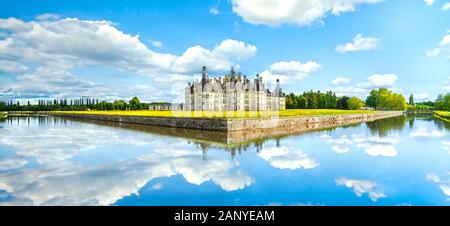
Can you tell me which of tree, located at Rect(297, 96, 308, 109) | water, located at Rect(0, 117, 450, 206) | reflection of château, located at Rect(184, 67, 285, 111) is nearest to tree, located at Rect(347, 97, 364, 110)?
tree, located at Rect(297, 96, 308, 109)

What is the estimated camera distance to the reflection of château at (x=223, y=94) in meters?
47.8

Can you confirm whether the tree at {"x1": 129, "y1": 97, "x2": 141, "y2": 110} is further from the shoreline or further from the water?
the water

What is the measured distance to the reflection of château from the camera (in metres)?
47.8

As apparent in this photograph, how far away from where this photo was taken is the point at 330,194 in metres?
6.59

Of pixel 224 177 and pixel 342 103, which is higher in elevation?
pixel 342 103

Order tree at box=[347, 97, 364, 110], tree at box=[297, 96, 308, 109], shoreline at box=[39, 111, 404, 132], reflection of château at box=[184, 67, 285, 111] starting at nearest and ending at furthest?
shoreline at box=[39, 111, 404, 132] → reflection of château at box=[184, 67, 285, 111] → tree at box=[297, 96, 308, 109] → tree at box=[347, 97, 364, 110]

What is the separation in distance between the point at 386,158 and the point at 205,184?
731cm

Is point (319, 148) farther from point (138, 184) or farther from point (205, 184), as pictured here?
point (138, 184)

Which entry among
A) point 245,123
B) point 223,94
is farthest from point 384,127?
point 223,94

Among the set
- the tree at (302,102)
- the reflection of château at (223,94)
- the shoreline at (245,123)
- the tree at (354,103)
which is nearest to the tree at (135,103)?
the reflection of château at (223,94)

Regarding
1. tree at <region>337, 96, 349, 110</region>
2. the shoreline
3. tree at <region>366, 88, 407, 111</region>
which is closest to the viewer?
the shoreline

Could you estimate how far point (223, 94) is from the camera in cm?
5047

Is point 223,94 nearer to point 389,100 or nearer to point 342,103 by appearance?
point 342,103
